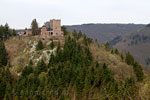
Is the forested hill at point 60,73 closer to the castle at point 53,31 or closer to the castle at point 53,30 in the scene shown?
the castle at point 53,31

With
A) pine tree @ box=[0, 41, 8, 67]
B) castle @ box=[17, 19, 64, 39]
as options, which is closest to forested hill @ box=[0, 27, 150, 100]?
pine tree @ box=[0, 41, 8, 67]

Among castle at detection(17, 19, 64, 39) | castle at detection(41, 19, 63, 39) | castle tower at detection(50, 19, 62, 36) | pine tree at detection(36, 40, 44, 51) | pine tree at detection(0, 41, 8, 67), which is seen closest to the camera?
pine tree at detection(36, 40, 44, 51)

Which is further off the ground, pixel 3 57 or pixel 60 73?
pixel 3 57

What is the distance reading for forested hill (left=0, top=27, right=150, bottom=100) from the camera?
48312 millimetres

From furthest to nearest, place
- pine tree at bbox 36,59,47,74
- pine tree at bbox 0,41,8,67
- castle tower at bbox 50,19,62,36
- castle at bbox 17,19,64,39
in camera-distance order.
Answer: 1. castle tower at bbox 50,19,62,36
2. castle at bbox 17,19,64,39
3. pine tree at bbox 0,41,8,67
4. pine tree at bbox 36,59,47,74

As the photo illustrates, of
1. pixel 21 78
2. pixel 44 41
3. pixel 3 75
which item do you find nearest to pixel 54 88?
pixel 21 78

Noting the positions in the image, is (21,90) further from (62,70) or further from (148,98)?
(148,98)

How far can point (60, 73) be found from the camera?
5278 centimetres

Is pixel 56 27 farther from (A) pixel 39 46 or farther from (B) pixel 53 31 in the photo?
(A) pixel 39 46

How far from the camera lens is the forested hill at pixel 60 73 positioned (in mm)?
48312

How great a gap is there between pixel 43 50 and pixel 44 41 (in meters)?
6.18

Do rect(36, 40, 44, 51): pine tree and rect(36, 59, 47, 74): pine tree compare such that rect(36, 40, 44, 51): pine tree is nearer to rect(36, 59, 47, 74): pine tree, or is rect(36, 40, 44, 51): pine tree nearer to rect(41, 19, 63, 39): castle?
rect(41, 19, 63, 39): castle

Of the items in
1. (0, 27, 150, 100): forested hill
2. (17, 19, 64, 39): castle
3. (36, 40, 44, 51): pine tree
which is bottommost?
(0, 27, 150, 100): forested hill

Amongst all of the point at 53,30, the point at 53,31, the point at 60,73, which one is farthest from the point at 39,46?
the point at 60,73
